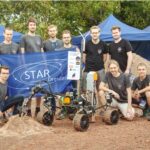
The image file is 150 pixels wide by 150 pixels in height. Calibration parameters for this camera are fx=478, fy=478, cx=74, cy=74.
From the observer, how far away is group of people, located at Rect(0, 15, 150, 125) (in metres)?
10.1

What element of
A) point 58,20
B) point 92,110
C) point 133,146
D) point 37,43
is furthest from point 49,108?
point 58,20

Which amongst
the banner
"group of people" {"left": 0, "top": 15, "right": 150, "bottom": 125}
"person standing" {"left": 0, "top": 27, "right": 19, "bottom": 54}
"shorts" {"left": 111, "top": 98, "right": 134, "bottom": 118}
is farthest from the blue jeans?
"shorts" {"left": 111, "top": 98, "right": 134, "bottom": 118}

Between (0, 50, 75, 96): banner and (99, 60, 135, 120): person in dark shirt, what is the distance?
Answer: 100 centimetres

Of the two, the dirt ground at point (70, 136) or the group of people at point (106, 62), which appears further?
the group of people at point (106, 62)

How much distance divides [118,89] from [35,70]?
72.3 inches

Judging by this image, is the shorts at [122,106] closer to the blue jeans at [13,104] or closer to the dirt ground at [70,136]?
the dirt ground at [70,136]

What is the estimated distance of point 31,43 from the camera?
403 inches

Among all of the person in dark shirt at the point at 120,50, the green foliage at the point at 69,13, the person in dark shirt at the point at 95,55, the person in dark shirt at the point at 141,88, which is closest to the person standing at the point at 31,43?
the person in dark shirt at the point at 95,55

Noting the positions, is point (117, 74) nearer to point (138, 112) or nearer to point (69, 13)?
point (138, 112)

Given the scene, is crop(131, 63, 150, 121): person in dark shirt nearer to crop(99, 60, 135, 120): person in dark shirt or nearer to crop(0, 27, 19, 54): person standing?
crop(99, 60, 135, 120): person in dark shirt

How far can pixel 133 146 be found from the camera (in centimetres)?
743

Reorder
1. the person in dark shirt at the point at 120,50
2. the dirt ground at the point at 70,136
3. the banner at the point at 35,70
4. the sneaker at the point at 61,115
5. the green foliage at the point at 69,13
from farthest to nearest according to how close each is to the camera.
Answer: the green foliage at the point at 69,13 → the person in dark shirt at the point at 120,50 → the banner at the point at 35,70 → the sneaker at the point at 61,115 → the dirt ground at the point at 70,136

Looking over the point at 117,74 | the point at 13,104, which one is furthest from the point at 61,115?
the point at 117,74

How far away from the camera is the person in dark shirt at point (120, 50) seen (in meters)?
10.5
